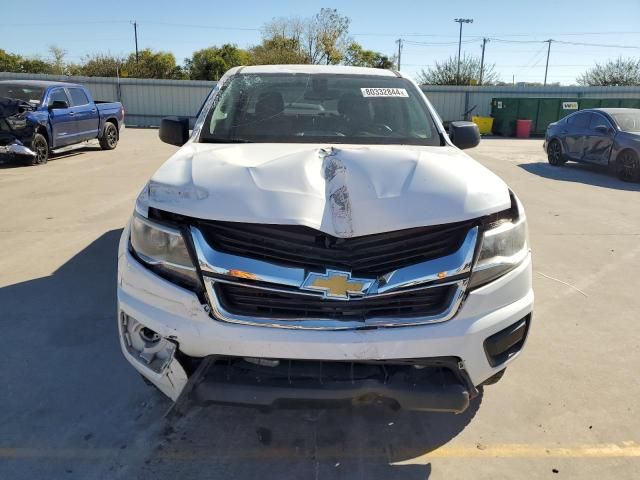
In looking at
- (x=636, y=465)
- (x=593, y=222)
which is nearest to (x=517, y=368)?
(x=636, y=465)

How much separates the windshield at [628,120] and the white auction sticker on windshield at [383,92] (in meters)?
9.48

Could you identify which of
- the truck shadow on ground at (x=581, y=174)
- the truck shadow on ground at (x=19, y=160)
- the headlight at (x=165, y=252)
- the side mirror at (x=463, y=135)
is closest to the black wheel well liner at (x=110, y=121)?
the truck shadow on ground at (x=19, y=160)

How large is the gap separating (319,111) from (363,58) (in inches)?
2108

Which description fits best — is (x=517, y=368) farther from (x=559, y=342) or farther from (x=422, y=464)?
(x=422, y=464)

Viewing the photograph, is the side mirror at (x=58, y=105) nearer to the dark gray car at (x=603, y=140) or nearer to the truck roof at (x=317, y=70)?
the truck roof at (x=317, y=70)

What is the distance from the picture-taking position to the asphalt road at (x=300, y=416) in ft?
8.02

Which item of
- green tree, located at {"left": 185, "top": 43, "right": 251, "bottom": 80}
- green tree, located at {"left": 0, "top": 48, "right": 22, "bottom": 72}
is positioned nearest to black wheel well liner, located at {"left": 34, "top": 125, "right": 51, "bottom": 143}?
green tree, located at {"left": 185, "top": 43, "right": 251, "bottom": 80}

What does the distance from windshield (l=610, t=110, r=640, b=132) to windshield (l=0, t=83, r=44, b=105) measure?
41.7 feet

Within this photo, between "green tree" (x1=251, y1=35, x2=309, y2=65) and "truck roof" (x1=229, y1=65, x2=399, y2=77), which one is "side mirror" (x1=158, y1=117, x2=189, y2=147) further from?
"green tree" (x1=251, y1=35, x2=309, y2=65)

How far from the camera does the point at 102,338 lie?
3.56 m

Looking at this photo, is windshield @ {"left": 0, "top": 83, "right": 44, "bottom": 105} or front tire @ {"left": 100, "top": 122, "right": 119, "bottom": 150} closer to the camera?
windshield @ {"left": 0, "top": 83, "right": 44, "bottom": 105}

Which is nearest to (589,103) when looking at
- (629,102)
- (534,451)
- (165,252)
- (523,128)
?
(629,102)

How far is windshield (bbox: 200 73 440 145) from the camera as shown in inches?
136

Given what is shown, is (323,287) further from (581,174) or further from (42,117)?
(581,174)
